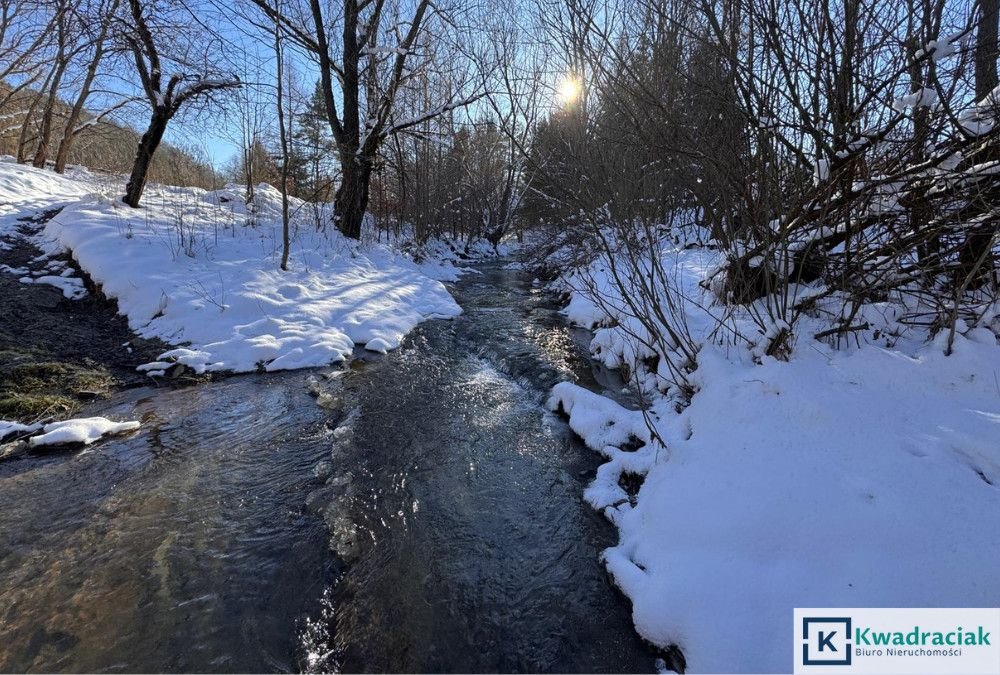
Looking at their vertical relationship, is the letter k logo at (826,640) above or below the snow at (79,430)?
above

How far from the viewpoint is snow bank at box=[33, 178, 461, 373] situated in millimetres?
5621

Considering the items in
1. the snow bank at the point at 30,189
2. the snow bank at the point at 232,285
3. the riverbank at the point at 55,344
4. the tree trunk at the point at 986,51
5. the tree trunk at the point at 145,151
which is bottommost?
the riverbank at the point at 55,344

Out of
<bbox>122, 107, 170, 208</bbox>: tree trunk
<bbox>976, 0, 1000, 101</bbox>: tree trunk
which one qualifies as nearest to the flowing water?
<bbox>976, 0, 1000, 101</bbox>: tree trunk

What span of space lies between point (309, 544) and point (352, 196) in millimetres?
9664

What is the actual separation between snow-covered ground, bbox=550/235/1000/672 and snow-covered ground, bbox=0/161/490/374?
Answer: 14.1ft

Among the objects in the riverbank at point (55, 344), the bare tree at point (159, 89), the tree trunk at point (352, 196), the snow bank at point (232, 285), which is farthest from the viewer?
the tree trunk at point (352, 196)

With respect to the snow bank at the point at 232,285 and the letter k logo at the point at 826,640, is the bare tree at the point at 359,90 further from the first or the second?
the letter k logo at the point at 826,640

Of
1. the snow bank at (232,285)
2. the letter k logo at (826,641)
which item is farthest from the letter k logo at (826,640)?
the snow bank at (232,285)

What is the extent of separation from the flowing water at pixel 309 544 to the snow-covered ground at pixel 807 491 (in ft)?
1.13

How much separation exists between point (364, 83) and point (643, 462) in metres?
11.1

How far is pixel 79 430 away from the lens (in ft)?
11.7

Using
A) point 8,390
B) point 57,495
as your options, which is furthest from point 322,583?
point 8,390

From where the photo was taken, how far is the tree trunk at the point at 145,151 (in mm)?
8359

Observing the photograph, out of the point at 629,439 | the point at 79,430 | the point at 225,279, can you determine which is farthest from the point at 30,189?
the point at 629,439
